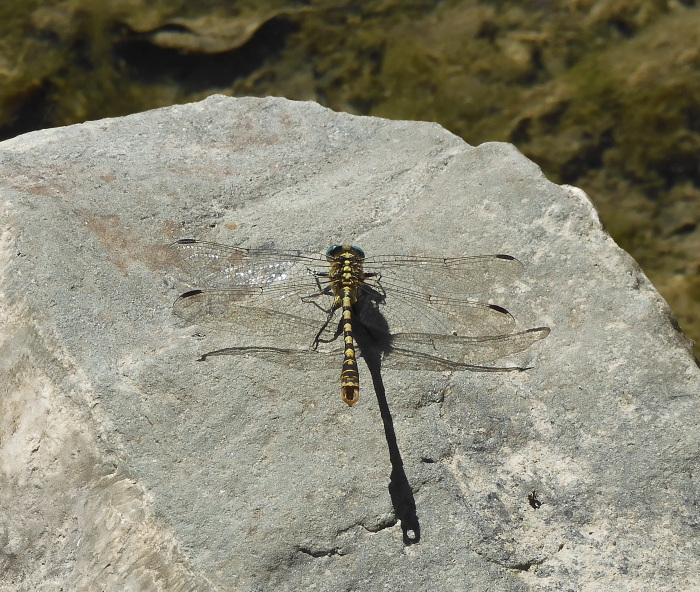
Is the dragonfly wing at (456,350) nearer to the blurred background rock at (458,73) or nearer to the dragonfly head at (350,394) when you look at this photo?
the dragonfly head at (350,394)

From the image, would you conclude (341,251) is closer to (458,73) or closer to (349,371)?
(349,371)

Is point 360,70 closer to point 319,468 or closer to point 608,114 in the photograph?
point 608,114

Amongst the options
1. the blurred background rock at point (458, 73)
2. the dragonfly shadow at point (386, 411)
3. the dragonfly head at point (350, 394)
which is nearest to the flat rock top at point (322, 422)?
the dragonfly shadow at point (386, 411)

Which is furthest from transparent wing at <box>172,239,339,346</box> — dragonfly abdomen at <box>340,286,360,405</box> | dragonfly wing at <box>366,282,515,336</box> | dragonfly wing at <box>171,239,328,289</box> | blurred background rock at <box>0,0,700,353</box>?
blurred background rock at <box>0,0,700,353</box>

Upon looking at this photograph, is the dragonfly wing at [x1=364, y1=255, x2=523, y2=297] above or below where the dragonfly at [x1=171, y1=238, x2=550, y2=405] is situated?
above

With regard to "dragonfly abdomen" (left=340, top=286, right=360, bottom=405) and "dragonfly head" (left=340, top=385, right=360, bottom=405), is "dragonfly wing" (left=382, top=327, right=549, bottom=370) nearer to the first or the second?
"dragonfly abdomen" (left=340, top=286, right=360, bottom=405)

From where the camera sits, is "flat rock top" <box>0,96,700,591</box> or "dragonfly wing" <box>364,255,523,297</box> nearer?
"flat rock top" <box>0,96,700,591</box>
